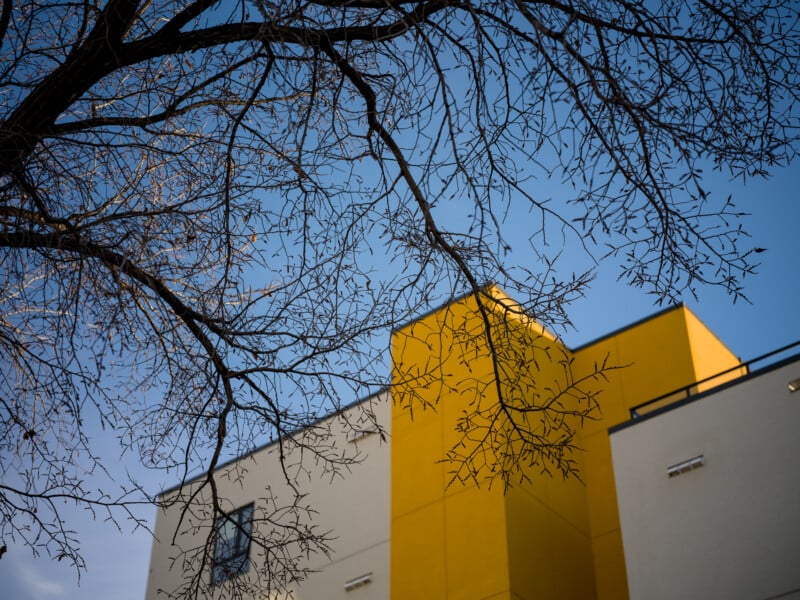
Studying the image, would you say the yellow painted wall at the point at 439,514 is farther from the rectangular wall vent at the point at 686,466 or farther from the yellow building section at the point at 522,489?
the rectangular wall vent at the point at 686,466

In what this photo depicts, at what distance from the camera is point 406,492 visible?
15516 mm

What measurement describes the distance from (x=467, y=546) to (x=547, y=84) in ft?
32.6

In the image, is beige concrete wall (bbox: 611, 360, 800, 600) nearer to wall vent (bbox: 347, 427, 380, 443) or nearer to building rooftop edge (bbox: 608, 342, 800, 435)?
building rooftop edge (bbox: 608, 342, 800, 435)

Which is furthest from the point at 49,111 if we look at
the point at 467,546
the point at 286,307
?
the point at 467,546

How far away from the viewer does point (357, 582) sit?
15445 mm

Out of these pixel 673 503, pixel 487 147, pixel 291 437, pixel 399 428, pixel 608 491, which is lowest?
pixel 291 437

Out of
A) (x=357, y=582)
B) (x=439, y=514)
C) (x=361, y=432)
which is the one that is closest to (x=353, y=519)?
(x=357, y=582)

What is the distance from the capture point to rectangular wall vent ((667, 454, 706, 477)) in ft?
39.9

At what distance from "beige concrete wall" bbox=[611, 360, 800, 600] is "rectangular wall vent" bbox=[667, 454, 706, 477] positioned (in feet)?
0.14

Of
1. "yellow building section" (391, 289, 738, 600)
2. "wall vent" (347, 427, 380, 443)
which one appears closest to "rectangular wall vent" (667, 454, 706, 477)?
"yellow building section" (391, 289, 738, 600)

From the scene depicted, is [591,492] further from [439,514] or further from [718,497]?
[718,497]

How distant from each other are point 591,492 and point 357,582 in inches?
154

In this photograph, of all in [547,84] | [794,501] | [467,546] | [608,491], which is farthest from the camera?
[608,491]

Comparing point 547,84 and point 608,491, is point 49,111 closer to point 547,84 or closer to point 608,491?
point 547,84
